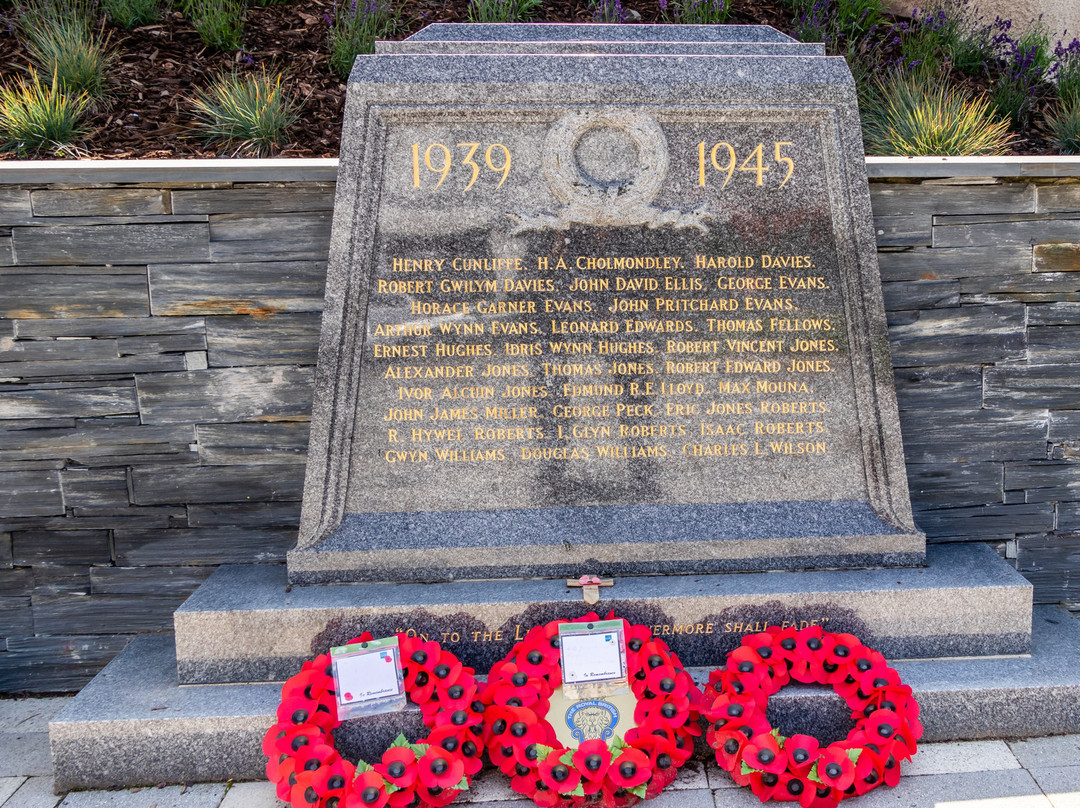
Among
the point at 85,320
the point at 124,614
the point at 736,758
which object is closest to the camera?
the point at 736,758

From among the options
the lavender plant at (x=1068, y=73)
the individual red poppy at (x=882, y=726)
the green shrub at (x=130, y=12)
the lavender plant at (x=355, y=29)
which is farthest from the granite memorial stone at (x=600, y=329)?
the green shrub at (x=130, y=12)

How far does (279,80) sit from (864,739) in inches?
151

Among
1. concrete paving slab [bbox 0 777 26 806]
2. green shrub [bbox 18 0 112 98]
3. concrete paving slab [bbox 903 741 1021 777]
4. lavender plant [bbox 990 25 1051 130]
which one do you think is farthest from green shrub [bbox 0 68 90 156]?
lavender plant [bbox 990 25 1051 130]

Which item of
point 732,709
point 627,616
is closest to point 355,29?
point 627,616

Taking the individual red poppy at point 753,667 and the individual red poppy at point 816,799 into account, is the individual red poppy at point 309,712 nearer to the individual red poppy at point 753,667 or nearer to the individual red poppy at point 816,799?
the individual red poppy at point 753,667

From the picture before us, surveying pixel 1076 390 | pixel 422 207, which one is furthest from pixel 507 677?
pixel 1076 390

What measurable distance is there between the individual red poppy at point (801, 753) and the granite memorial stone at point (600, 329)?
695 millimetres

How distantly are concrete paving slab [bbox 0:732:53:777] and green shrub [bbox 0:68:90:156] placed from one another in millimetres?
2393

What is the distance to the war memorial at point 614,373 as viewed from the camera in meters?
2.67

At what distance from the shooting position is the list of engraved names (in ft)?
9.11

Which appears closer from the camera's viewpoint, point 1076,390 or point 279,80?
point 1076,390

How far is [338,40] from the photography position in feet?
13.1

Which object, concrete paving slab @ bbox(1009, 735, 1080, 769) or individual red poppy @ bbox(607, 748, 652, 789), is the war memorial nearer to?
concrete paving slab @ bbox(1009, 735, 1080, 769)

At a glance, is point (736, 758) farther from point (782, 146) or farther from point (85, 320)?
point (85, 320)
